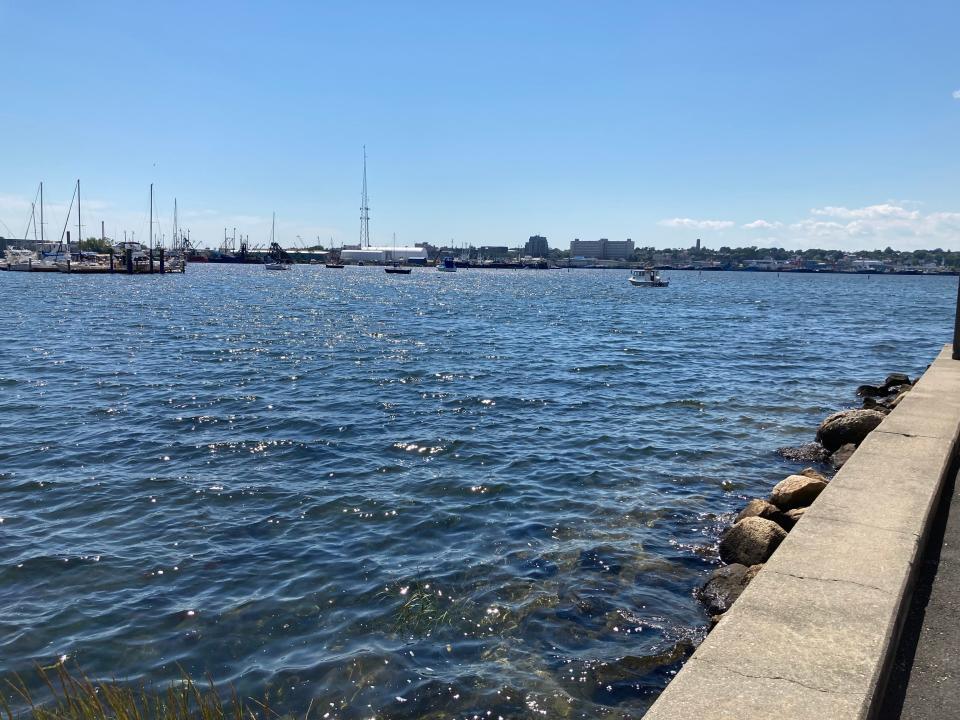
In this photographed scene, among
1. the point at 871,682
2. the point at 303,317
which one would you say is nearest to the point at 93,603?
the point at 871,682

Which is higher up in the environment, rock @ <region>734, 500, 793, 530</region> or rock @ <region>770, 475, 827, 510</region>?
rock @ <region>770, 475, 827, 510</region>

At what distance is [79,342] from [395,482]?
25.4 m

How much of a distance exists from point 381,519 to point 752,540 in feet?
17.2

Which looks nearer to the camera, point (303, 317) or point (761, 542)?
point (761, 542)

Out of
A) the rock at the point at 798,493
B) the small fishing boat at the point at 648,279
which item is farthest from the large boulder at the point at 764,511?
the small fishing boat at the point at 648,279

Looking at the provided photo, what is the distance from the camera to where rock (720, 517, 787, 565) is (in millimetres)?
8125

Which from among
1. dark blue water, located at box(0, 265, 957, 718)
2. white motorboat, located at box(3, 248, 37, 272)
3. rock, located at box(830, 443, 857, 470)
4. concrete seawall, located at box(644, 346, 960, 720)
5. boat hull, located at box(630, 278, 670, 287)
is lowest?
dark blue water, located at box(0, 265, 957, 718)

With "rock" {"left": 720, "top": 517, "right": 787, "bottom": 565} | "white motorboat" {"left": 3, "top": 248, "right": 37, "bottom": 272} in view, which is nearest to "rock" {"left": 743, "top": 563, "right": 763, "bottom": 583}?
"rock" {"left": 720, "top": 517, "right": 787, "bottom": 565}

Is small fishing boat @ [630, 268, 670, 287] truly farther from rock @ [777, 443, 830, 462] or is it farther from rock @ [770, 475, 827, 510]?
rock @ [770, 475, 827, 510]

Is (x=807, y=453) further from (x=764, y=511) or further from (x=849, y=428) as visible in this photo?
(x=764, y=511)

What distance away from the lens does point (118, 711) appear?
4.06m

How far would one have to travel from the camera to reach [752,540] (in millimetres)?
8258

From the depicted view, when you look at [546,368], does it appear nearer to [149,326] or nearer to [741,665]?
[741,665]

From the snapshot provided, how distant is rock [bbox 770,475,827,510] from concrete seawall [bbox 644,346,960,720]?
197cm
